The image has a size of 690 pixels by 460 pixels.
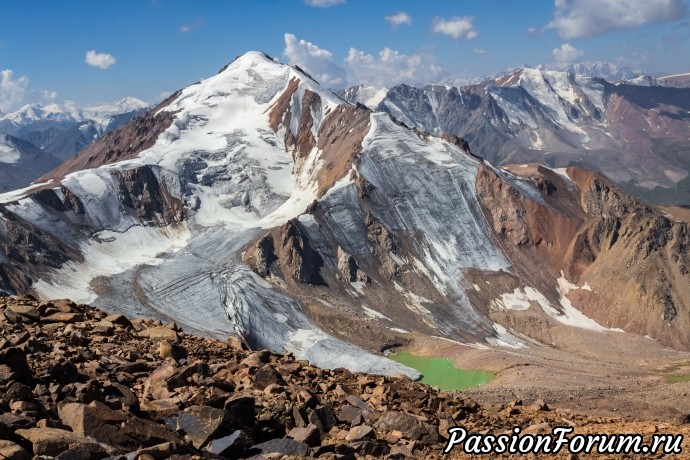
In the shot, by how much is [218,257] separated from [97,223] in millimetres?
29455

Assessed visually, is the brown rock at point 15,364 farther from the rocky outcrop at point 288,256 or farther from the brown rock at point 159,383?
the rocky outcrop at point 288,256

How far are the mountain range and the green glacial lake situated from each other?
3.61 m

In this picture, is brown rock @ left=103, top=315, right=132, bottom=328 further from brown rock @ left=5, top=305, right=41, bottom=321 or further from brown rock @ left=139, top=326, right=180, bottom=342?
brown rock @ left=5, top=305, right=41, bottom=321

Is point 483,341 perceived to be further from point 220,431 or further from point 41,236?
point 220,431

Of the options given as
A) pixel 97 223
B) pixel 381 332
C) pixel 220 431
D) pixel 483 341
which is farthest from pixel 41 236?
pixel 220 431

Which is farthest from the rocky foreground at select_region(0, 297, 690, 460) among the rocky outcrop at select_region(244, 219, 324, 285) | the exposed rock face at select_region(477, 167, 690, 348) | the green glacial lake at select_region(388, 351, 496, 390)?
the exposed rock face at select_region(477, 167, 690, 348)

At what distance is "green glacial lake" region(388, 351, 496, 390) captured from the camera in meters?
79.8

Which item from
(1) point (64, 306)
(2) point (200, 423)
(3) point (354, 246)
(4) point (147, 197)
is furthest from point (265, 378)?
(4) point (147, 197)

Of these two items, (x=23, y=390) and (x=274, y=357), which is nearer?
(x=23, y=390)

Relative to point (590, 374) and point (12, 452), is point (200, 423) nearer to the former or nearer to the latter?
point (12, 452)

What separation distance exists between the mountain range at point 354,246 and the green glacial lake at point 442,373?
3611mm

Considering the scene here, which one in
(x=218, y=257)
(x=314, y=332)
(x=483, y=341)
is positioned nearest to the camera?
(x=314, y=332)

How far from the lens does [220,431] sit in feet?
49.9

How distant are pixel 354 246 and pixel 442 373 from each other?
40755mm
